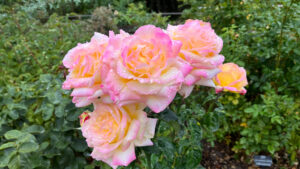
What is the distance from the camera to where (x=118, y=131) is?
1.77ft

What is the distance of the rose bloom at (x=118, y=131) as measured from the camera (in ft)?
1.77

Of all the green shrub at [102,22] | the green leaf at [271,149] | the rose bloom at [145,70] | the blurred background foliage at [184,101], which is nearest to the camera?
the rose bloom at [145,70]

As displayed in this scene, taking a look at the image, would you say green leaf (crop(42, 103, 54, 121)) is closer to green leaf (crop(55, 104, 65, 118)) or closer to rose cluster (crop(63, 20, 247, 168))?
green leaf (crop(55, 104, 65, 118))

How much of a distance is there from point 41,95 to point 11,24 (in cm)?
130

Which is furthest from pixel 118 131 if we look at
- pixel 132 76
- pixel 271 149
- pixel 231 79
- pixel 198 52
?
pixel 271 149

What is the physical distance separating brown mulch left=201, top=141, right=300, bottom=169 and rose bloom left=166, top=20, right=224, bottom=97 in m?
1.46

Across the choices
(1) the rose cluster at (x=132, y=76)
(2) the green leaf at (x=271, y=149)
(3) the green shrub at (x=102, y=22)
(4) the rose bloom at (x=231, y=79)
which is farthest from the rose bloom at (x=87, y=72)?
(3) the green shrub at (x=102, y=22)

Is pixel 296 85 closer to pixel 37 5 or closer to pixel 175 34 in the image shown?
pixel 175 34

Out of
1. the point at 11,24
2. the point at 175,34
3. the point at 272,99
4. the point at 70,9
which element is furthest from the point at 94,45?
the point at 70,9

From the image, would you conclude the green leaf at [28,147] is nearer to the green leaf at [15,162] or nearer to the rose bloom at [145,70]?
the green leaf at [15,162]

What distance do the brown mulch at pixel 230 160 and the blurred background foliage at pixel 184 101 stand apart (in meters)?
0.06

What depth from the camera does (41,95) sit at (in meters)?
1.21

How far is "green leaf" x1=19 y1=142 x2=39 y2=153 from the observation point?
3.21ft

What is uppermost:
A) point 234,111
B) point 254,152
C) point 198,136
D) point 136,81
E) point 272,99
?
point 136,81
